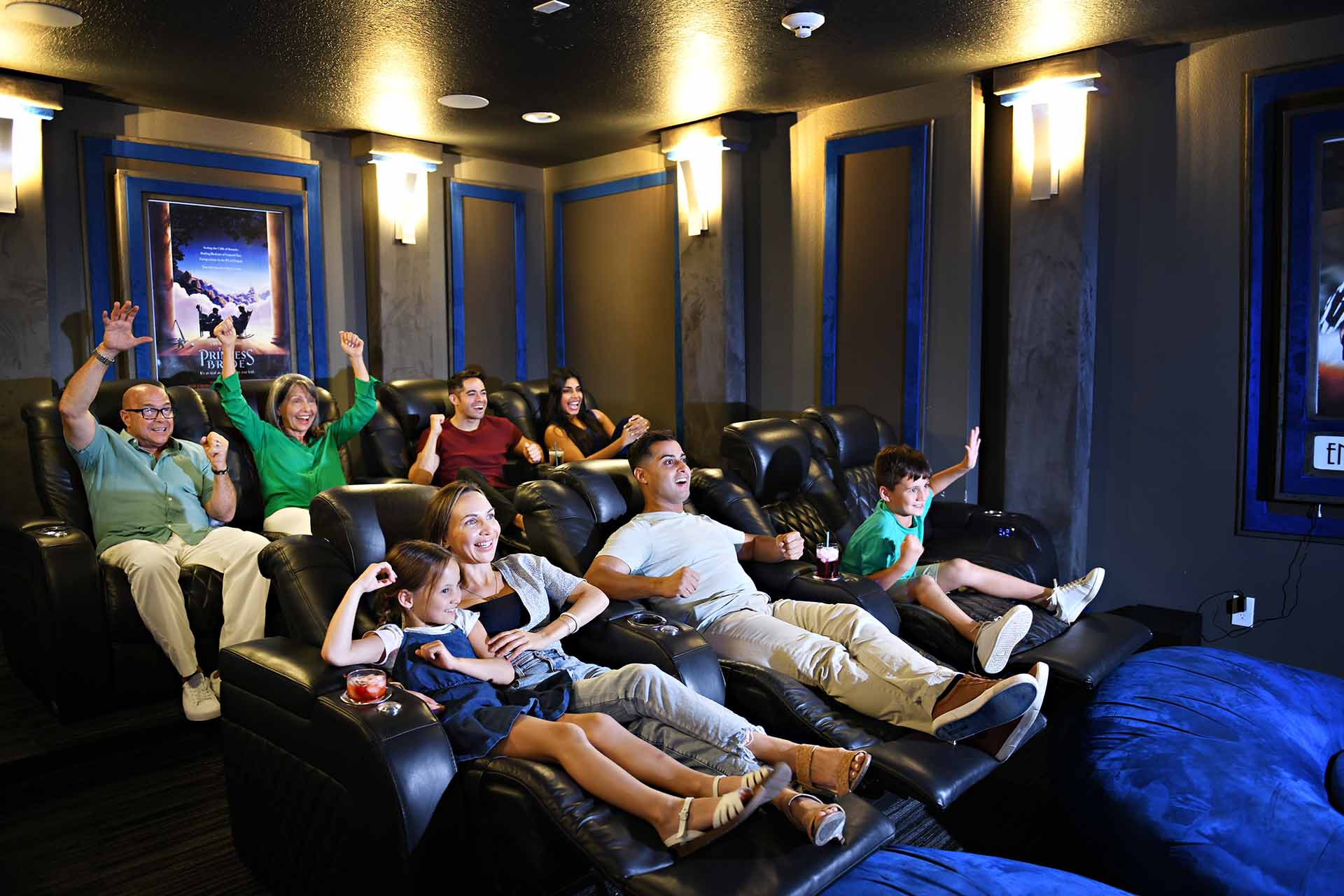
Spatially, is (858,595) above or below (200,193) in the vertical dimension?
below

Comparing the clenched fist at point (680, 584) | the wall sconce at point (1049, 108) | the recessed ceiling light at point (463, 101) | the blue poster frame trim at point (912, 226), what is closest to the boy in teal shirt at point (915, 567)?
the clenched fist at point (680, 584)

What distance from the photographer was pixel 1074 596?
3.42 metres

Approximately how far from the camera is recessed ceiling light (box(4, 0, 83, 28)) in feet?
11.5

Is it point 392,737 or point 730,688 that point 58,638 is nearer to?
point 392,737

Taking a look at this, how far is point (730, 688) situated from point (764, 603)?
520 millimetres

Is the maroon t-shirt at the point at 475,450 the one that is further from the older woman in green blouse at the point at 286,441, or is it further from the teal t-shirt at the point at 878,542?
the teal t-shirt at the point at 878,542

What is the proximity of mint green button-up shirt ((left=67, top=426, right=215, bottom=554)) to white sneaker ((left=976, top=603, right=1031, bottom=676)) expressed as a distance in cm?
294

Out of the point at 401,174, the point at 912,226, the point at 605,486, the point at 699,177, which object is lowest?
the point at 605,486

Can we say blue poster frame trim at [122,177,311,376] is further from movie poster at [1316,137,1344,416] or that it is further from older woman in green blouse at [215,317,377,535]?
movie poster at [1316,137,1344,416]

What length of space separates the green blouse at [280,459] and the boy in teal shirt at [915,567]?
2.38 metres

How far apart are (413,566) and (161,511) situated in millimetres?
1929

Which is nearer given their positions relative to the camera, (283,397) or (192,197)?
(283,397)

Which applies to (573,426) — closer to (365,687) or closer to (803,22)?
(803,22)

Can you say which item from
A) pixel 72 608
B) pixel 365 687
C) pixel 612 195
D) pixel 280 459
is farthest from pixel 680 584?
pixel 612 195
